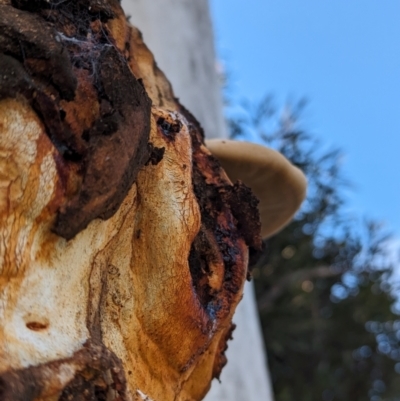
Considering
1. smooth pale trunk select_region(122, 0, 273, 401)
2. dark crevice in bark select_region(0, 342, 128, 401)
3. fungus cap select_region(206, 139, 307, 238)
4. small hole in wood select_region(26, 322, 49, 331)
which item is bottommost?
dark crevice in bark select_region(0, 342, 128, 401)

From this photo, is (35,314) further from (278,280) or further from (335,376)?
(335,376)

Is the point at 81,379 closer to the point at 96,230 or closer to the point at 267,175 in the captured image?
the point at 96,230

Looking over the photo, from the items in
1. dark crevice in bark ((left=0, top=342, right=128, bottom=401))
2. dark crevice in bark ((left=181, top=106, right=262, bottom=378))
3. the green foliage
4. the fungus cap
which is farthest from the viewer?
the green foliage

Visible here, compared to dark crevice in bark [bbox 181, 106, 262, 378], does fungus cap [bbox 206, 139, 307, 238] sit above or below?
above

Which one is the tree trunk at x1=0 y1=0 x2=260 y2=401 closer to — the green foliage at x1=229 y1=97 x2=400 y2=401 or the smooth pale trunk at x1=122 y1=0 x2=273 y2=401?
the smooth pale trunk at x1=122 y1=0 x2=273 y2=401

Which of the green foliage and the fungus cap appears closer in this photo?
the fungus cap

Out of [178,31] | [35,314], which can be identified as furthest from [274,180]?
[178,31]

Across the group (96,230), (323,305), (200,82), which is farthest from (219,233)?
(323,305)

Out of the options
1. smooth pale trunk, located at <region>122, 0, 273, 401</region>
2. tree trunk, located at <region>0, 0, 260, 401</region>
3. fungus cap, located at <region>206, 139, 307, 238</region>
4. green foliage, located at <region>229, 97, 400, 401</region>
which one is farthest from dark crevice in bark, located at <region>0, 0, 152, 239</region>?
green foliage, located at <region>229, 97, 400, 401</region>
